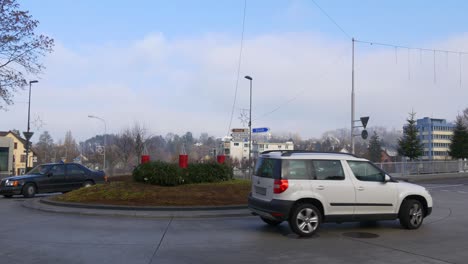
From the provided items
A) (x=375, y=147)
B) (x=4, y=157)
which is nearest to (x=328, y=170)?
(x=4, y=157)

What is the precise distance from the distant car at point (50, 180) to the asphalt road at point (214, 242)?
7563 millimetres

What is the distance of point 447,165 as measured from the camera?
3953cm

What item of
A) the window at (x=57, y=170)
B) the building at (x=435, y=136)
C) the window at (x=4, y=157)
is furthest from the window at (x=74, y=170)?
the building at (x=435, y=136)

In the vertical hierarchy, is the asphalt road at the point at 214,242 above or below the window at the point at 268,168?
below

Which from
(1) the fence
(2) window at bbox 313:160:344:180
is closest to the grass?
(2) window at bbox 313:160:344:180

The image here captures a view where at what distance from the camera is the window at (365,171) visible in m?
10.3

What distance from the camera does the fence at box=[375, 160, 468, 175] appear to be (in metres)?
35.7

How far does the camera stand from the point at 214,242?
29.6 ft

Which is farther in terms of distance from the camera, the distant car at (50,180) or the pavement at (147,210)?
the distant car at (50,180)

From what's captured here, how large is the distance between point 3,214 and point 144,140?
5142 centimetres

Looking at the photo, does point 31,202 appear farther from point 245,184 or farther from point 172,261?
point 172,261

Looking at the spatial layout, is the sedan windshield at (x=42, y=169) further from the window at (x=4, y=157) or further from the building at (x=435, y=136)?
the building at (x=435, y=136)

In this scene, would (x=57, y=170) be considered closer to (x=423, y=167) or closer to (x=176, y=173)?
(x=176, y=173)

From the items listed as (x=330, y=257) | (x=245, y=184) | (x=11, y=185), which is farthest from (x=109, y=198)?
(x=330, y=257)
